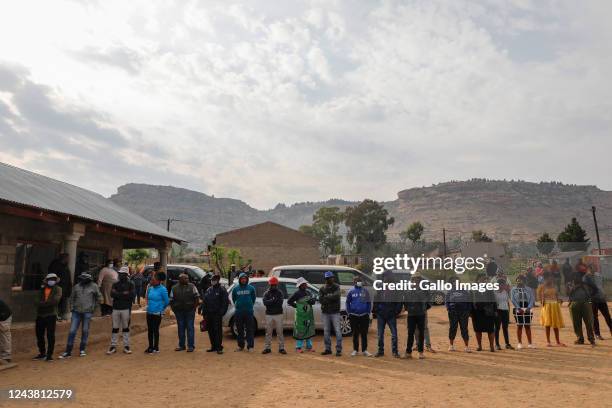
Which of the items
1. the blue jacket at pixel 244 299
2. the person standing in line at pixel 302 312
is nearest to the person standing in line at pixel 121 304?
the blue jacket at pixel 244 299

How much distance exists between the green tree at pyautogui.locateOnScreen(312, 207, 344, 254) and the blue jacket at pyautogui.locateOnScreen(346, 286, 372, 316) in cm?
7548

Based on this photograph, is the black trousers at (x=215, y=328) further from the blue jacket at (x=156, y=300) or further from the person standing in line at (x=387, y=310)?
the person standing in line at (x=387, y=310)

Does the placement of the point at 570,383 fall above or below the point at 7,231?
below

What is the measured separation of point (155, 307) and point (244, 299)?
1897mm

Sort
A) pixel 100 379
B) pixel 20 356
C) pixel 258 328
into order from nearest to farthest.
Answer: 1. pixel 100 379
2. pixel 20 356
3. pixel 258 328

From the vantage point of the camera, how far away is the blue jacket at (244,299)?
1016 centimetres

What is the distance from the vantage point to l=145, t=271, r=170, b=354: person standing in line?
10.0 meters

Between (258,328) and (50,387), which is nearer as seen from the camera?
(50,387)

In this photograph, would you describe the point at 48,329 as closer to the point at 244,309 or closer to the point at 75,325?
the point at 75,325

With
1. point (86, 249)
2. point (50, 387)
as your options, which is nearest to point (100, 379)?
point (50, 387)

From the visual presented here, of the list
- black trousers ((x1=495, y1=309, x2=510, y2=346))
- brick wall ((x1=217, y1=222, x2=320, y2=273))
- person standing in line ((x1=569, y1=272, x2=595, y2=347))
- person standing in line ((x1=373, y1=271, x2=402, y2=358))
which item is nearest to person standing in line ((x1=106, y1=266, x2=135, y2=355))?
person standing in line ((x1=373, y1=271, x2=402, y2=358))

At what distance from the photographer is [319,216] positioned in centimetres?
8881

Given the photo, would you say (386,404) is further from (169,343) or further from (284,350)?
(169,343)

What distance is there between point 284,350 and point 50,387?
4.48m
